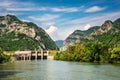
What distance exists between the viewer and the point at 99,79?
69438 millimetres

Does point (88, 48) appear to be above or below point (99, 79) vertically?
above

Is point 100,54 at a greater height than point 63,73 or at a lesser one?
greater

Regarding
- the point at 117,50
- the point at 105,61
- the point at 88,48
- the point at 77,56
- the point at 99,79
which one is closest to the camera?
the point at 99,79

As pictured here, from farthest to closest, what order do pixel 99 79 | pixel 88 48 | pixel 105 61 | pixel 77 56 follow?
pixel 77 56 < pixel 88 48 < pixel 105 61 < pixel 99 79

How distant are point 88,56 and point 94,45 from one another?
291 inches

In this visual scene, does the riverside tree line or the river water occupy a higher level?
the riverside tree line

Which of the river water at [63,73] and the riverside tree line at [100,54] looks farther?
the riverside tree line at [100,54]

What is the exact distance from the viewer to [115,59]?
148m

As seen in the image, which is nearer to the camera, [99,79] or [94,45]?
[99,79]

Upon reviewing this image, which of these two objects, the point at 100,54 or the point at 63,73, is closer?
the point at 63,73

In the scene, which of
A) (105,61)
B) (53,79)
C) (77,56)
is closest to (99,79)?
(53,79)

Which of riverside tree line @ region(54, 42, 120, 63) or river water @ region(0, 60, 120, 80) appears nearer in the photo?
river water @ region(0, 60, 120, 80)

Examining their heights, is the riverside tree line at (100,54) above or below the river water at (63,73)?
above

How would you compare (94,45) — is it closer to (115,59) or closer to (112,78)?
(115,59)
